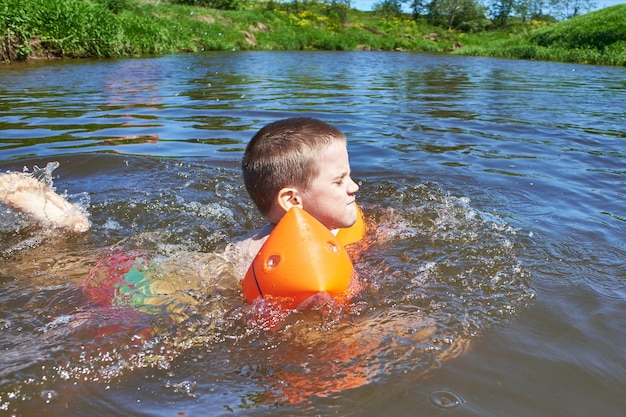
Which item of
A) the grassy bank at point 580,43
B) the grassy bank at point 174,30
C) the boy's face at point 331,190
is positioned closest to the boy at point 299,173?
the boy's face at point 331,190

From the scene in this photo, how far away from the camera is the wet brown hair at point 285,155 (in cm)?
310

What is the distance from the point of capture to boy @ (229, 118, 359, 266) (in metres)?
3.11

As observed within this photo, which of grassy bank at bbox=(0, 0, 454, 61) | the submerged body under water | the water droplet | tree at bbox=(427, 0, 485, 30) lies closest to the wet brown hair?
the submerged body under water

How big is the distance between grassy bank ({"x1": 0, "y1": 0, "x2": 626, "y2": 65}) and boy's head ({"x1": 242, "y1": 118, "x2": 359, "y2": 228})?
52.4 feet

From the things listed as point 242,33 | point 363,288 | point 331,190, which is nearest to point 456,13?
point 242,33

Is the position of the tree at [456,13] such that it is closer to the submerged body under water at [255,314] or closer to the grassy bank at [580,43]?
the grassy bank at [580,43]

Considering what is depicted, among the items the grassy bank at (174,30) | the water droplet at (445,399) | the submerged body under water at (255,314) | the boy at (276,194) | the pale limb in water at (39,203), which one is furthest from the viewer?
the grassy bank at (174,30)

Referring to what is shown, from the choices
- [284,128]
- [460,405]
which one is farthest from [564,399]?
[284,128]

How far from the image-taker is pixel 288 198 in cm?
316

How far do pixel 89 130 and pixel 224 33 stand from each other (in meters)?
29.0

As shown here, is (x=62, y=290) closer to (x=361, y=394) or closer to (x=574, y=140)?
(x=361, y=394)

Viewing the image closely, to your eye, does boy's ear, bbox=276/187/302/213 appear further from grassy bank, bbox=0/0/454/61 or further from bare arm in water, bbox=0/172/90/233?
grassy bank, bbox=0/0/454/61

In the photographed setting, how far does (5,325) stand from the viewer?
2629 millimetres

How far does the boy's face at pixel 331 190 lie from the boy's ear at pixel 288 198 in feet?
0.09
